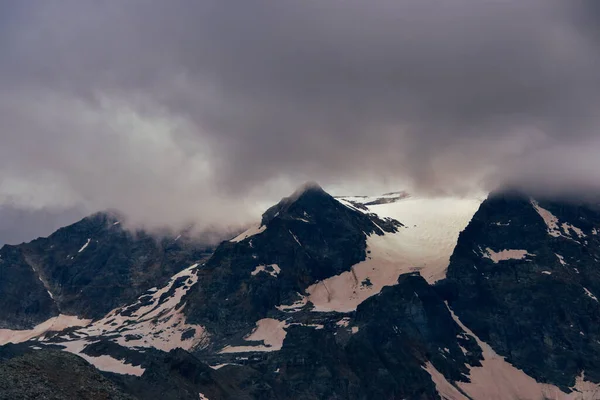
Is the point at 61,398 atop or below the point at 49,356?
below

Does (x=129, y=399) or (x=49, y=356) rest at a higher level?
(x=49, y=356)

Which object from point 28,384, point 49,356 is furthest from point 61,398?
point 49,356

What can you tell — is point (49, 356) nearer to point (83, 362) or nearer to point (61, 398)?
point (83, 362)

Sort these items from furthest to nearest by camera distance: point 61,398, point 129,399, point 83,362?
point 83,362 → point 129,399 → point 61,398

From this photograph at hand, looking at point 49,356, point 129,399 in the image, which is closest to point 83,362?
point 49,356

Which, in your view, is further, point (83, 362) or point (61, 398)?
point (83, 362)

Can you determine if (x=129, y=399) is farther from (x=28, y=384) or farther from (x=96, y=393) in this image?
(x=28, y=384)

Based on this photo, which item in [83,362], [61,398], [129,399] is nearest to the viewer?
[61,398]

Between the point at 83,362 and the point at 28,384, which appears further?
the point at 83,362
